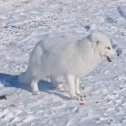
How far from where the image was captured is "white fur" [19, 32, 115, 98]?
20.7ft

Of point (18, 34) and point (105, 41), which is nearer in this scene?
point (105, 41)

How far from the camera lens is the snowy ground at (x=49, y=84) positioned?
635cm

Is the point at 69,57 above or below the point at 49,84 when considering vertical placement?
above

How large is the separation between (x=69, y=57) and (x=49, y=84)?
1058 millimetres

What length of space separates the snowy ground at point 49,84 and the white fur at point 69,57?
0.32 metres

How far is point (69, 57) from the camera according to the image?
6574 millimetres

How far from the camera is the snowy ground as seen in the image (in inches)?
250

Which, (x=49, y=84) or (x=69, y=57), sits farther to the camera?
(x=49, y=84)

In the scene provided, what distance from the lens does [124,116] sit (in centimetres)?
627

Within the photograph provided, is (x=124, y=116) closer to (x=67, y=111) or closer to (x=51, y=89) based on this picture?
(x=67, y=111)

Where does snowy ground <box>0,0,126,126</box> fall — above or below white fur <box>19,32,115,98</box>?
below

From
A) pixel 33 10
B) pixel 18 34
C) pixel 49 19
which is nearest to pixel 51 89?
pixel 18 34

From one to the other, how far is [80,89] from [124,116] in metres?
1.10

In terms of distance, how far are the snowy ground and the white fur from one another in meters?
0.32
